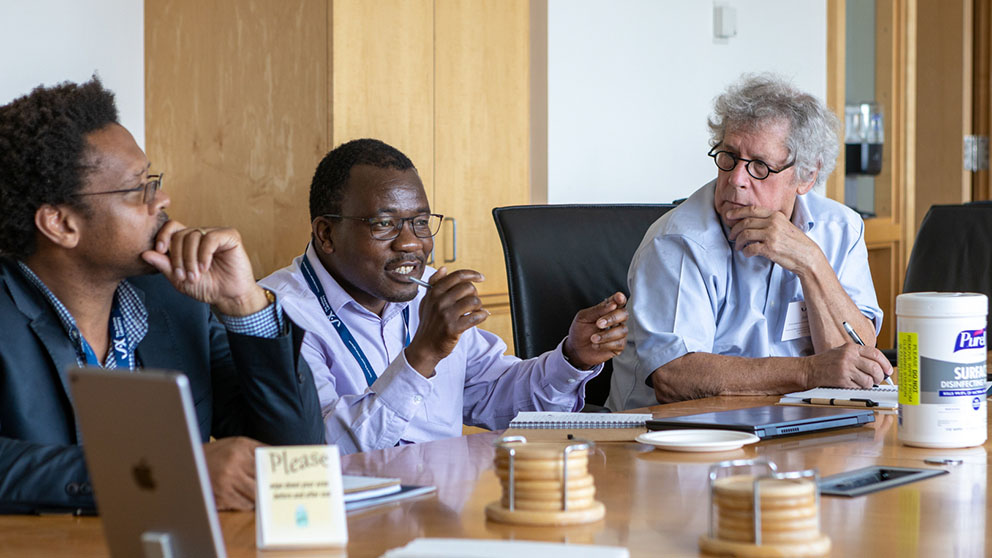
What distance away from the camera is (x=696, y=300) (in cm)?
233

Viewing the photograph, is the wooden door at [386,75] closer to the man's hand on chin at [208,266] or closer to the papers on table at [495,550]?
the man's hand on chin at [208,266]

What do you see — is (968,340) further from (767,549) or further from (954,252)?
(954,252)

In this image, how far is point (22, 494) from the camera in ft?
3.78

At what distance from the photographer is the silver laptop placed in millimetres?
811

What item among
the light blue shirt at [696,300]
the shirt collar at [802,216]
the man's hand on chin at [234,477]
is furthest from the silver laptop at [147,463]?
the shirt collar at [802,216]

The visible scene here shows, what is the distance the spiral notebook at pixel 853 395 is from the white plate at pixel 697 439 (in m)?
0.41

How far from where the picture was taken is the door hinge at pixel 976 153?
5967 mm

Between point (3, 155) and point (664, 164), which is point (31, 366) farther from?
point (664, 164)

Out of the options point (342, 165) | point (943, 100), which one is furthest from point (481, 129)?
point (943, 100)

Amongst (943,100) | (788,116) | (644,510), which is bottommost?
(644,510)

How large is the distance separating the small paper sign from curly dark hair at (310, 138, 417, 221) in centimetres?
127

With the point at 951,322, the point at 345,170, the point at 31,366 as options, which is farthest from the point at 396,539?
the point at 345,170

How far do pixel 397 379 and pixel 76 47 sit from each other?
61.0 inches

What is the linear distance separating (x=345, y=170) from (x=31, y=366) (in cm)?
92
